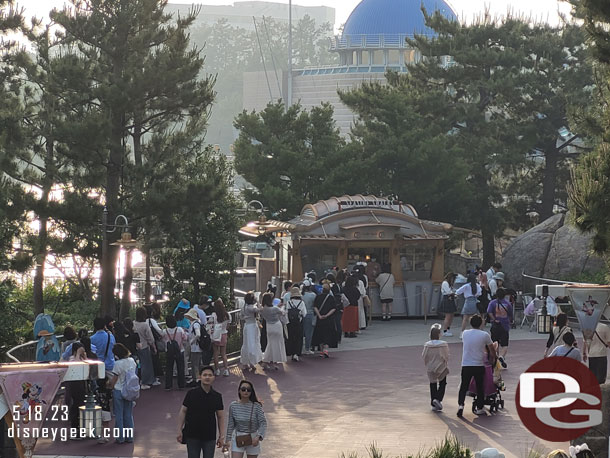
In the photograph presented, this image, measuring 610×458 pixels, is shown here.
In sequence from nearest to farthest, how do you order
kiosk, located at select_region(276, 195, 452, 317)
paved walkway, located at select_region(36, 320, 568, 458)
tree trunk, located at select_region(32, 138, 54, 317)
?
paved walkway, located at select_region(36, 320, 568, 458) → tree trunk, located at select_region(32, 138, 54, 317) → kiosk, located at select_region(276, 195, 452, 317)

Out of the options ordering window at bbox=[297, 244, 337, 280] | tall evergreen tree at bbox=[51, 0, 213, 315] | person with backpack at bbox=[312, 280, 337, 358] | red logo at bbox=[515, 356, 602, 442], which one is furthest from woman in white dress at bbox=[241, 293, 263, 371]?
red logo at bbox=[515, 356, 602, 442]

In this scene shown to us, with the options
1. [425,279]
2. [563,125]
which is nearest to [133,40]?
[425,279]

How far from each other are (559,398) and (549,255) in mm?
25163

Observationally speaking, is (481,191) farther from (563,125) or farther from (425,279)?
(425,279)

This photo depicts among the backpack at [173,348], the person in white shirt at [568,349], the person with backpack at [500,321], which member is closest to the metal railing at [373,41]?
the person with backpack at [500,321]

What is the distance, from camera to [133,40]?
25.3 m

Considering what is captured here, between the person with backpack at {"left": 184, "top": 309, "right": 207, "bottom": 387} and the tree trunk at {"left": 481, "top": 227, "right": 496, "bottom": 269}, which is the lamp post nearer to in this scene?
the person with backpack at {"left": 184, "top": 309, "right": 207, "bottom": 387}

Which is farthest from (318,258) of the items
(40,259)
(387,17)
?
(387,17)

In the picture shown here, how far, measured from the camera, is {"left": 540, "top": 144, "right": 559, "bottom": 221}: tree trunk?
1548 inches

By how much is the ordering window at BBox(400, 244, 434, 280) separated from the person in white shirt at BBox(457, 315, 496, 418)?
12.6 meters

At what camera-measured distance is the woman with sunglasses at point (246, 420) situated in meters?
11.7

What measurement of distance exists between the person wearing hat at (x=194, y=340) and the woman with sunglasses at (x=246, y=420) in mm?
7287

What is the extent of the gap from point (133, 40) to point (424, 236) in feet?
29.7

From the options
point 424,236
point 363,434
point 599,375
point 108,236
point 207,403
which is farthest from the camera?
point 424,236
